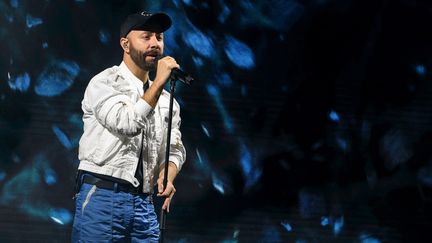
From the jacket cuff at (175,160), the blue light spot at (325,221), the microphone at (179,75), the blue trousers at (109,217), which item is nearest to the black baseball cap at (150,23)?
the microphone at (179,75)

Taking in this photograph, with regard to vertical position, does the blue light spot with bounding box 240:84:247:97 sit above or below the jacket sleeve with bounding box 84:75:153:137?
above

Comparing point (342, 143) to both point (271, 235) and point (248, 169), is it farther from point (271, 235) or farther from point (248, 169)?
point (271, 235)

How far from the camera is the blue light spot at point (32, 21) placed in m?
4.80

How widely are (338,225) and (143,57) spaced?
8.54ft

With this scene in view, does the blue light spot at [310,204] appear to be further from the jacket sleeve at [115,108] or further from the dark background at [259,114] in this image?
the jacket sleeve at [115,108]

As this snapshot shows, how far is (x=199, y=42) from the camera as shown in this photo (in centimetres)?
496

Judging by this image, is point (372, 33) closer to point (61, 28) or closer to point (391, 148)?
point (391, 148)

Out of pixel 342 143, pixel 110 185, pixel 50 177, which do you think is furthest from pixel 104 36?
pixel 110 185

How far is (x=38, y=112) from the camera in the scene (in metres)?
4.77

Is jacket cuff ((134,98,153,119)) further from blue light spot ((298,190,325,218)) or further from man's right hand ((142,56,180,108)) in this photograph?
blue light spot ((298,190,325,218))

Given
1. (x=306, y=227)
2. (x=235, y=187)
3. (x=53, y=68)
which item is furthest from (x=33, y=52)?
(x=306, y=227)

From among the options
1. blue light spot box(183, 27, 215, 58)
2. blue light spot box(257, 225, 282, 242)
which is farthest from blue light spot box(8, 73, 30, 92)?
blue light spot box(257, 225, 282, 242)

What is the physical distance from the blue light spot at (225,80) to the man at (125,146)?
1958mm

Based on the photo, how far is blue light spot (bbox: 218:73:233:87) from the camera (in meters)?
5.02
